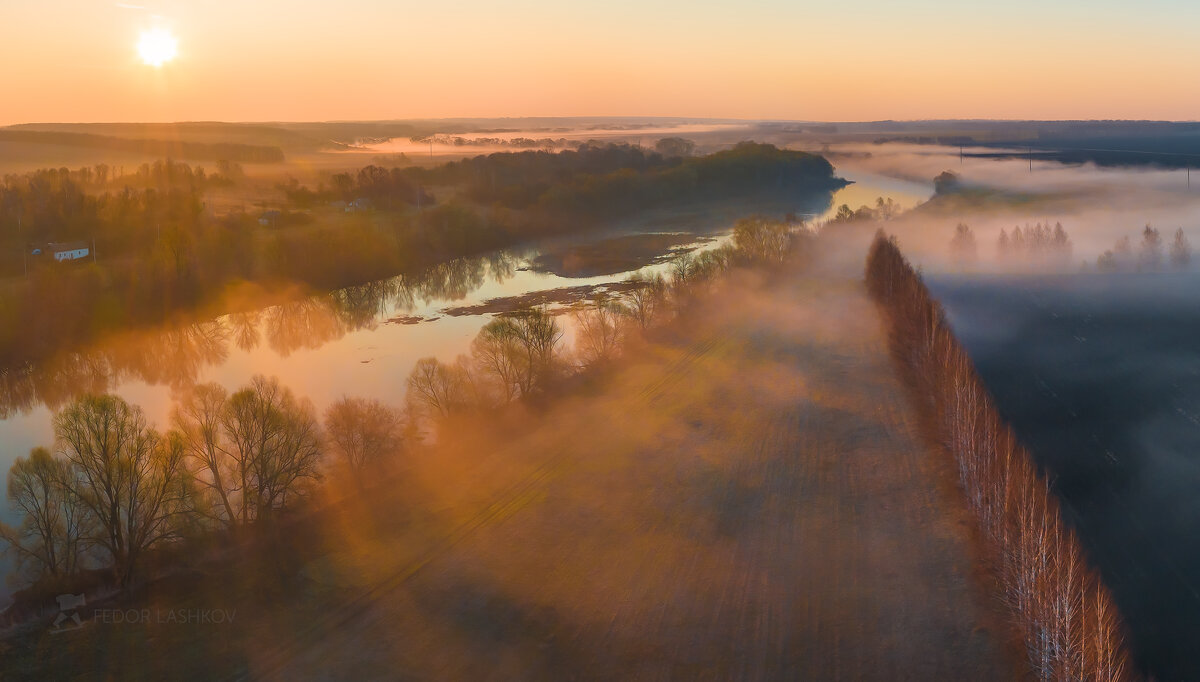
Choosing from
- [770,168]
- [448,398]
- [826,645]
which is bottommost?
[826,645]

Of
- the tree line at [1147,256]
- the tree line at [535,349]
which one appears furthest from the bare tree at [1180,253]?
the tree line at [535,349]

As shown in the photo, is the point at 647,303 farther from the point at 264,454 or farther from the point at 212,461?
the point at 212,461

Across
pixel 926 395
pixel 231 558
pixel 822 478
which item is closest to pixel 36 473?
pixel 231 558

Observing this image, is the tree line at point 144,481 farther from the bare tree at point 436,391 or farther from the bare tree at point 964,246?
the bare tree at point 964,246

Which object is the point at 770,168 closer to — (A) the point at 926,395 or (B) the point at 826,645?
(A) the point at 926,395

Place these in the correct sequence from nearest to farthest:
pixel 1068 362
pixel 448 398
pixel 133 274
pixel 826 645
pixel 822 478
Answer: pixel 826 645, pixel 822 478, pixel 448 398, pixel 1068 362, pixel 133 274
